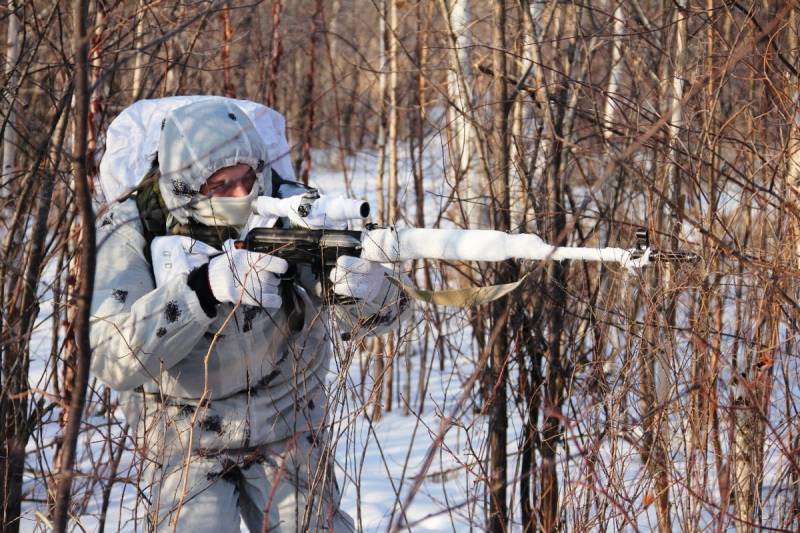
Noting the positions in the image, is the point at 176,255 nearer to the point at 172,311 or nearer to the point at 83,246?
the point at 172,311

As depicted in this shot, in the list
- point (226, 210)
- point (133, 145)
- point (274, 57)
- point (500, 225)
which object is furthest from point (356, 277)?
point (274, 57)

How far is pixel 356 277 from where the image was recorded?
240cm

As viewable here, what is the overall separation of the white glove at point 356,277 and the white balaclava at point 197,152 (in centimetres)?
38

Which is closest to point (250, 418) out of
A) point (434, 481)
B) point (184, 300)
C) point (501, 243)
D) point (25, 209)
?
point (184, 300)

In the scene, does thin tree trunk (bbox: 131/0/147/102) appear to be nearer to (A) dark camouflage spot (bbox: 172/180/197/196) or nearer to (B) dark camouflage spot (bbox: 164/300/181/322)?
(A) dark camouflage spot (bbox: 172/180/197/196)

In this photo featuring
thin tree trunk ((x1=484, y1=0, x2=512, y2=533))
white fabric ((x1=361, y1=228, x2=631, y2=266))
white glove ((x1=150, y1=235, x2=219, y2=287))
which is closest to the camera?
white fabric ((x1=361, y1=228, x2=631, y2=266))

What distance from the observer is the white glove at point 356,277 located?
2.38m

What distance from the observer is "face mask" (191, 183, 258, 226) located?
256 cm

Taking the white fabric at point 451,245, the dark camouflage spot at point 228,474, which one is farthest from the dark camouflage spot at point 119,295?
the white fabric at point 451,245

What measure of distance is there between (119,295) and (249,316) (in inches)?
13.8

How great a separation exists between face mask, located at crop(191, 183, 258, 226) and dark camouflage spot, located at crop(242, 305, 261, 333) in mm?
260

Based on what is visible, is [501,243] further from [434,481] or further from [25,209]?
[434,481]

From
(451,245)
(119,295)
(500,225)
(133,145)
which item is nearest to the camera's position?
(451,245)

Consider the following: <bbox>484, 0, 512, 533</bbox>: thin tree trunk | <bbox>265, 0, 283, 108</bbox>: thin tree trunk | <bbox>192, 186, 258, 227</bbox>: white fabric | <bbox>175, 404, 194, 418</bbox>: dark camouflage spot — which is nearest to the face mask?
<bbox>192, 186, 258, 227</bbox>: white fabric
